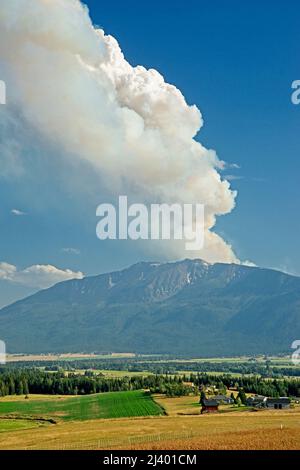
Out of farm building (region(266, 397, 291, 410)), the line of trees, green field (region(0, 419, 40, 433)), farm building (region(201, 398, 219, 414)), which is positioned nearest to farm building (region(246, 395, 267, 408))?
farm building (region(266, 397, 291, 410))

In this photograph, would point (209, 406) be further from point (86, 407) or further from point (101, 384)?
point (101, 384)

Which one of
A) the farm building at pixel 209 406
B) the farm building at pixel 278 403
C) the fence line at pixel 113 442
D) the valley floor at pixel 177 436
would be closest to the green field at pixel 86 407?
the farm building at pixel 209 406

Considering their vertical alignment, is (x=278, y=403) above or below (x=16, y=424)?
above

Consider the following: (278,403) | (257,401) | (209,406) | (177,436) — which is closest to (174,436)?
(177,436)

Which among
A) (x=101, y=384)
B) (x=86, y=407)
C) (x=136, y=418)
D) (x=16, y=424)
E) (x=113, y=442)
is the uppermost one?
(x=113, y=442)

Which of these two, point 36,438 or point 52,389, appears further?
point 52,389

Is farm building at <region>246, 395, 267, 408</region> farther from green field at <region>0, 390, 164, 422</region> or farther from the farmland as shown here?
green field at <region>0, 390, 164, 422</region>
